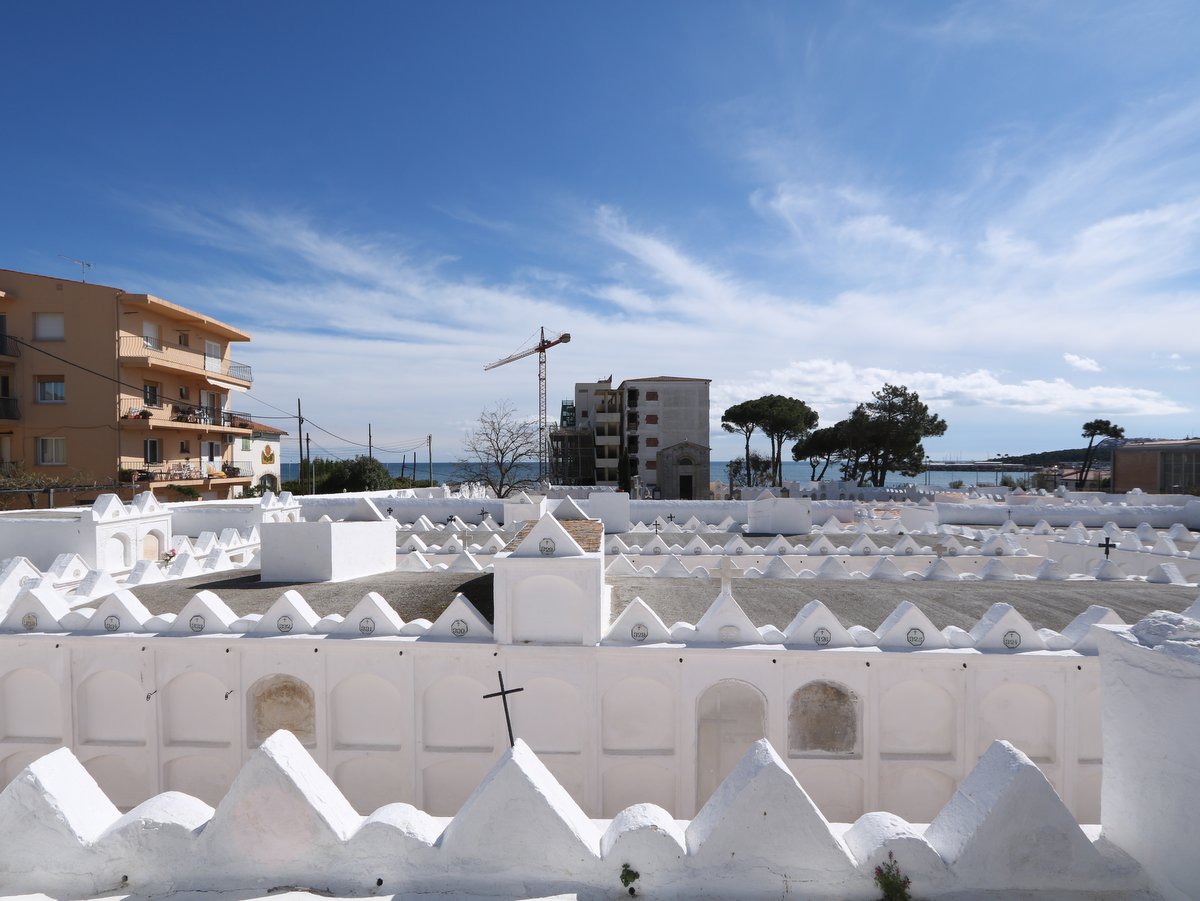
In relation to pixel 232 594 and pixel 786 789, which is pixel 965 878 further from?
pixel 232 594

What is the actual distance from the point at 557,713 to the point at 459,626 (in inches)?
108

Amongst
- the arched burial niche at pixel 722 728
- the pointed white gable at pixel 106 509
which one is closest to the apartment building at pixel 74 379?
the pointed white gable at pixel 106 509

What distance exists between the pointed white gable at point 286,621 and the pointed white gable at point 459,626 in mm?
2624

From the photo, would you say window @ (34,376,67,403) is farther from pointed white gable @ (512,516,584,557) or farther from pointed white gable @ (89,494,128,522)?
pointed white gable @ (512,516,584,557)

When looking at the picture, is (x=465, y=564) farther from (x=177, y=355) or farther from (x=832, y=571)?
(x=177, y=355)

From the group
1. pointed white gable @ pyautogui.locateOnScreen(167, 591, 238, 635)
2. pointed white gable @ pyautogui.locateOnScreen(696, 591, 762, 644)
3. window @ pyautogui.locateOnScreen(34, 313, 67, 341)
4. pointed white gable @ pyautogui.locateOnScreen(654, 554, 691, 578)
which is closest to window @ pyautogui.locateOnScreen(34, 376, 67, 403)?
window @ pyautogui.locateOnScreen(34, 313, 67, 341)

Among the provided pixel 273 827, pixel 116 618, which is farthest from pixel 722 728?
pixel 116 618

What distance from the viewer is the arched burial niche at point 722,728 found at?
1255 centimetres

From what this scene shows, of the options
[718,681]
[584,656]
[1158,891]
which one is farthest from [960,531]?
[1158,891]

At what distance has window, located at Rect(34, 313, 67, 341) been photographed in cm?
4041

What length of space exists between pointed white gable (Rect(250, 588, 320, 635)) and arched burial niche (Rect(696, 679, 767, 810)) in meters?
8.47

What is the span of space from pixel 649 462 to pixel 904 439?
31.5 meters

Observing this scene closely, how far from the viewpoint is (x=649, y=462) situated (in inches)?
3275

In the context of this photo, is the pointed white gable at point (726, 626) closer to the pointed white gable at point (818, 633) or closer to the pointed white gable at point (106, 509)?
the pointed white gable at point (818, 633)
